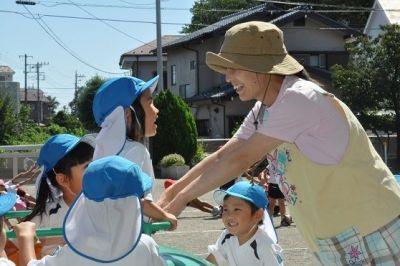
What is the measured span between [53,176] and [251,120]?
137cm

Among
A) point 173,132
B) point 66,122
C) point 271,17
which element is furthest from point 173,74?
point 173,132

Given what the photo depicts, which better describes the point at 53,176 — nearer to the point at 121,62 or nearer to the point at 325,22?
the point at 325,22

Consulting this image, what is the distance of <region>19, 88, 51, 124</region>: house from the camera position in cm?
9406

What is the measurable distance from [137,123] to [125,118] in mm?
97

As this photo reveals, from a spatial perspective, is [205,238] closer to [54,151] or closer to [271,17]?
[54,151]

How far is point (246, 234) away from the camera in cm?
420

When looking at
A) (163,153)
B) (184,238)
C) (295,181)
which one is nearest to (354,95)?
(163,153)

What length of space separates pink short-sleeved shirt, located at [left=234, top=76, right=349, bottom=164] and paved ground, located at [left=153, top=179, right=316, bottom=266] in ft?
15.2

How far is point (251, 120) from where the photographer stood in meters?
3.12

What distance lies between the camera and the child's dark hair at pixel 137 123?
337 cm

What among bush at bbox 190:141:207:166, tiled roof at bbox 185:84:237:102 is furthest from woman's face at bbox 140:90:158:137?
tiled roof at bbox 185:84:237:102

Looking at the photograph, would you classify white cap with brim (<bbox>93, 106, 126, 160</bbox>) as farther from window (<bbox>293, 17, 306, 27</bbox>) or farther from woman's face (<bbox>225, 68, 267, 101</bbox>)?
window (<bbox>293, 17, 306, 27</bbox>)

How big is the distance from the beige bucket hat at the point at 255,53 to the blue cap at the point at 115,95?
25.7 inches

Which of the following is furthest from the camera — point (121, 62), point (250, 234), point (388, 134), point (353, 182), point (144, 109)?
point (121, 62)
